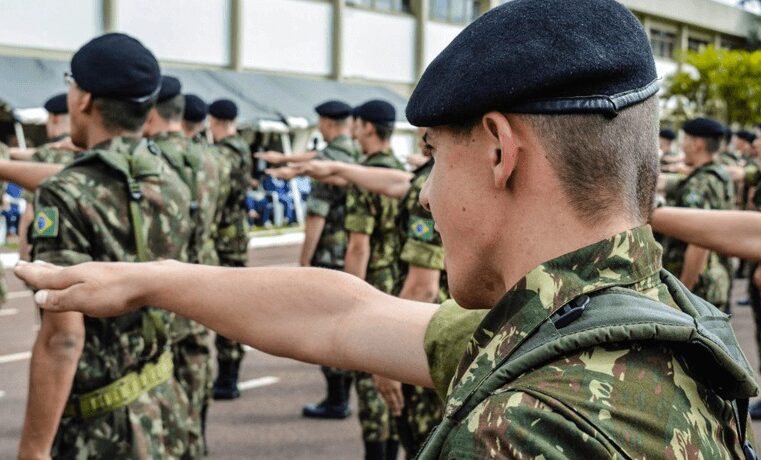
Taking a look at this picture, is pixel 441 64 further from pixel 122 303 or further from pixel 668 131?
pixel 668 131

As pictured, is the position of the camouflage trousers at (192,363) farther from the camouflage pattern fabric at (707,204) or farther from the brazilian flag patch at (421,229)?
the camouflage pattern fabric at (707,204)

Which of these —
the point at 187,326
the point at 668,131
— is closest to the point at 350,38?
the point at 668,131

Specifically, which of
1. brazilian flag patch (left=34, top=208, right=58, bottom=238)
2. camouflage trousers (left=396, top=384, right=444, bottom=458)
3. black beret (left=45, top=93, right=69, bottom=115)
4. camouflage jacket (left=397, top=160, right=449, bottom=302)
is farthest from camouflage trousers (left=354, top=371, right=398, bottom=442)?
black beret (left=45, top=93, right=69, bottom=115)

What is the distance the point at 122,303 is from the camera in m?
1.85

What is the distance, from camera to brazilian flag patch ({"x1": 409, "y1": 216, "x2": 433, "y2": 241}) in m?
4.75

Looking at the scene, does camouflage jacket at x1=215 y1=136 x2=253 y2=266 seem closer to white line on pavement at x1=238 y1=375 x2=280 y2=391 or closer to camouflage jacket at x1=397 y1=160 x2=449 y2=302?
white line on pavement at x1=238 y1=375 x2=280 y2=391

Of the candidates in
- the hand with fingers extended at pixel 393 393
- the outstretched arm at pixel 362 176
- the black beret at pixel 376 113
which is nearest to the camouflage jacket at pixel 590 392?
the outstretched arm at pixel 362 176

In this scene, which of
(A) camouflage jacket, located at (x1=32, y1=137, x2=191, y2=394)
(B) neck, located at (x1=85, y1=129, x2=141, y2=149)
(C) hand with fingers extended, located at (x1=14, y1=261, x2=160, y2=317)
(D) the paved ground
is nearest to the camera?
(C) hand with fingers extended, located at (x1=14, y1=261, x2=160, y2=317)

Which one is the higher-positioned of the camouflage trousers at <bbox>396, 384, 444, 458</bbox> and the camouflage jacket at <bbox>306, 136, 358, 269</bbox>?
the camouflage jacket at <bbox>306, 136, 358, 269</bbox>

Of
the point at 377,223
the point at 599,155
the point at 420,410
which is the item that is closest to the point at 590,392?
the point at 599,155

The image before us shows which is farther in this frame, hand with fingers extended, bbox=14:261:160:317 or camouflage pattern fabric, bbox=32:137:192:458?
camouflage pattern fabric, bbox=32:137:192:458

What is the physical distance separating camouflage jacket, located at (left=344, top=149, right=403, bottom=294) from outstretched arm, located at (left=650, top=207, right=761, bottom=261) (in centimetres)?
358

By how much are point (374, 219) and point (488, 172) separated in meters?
5.02

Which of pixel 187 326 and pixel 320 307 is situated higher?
pixel 320 307
